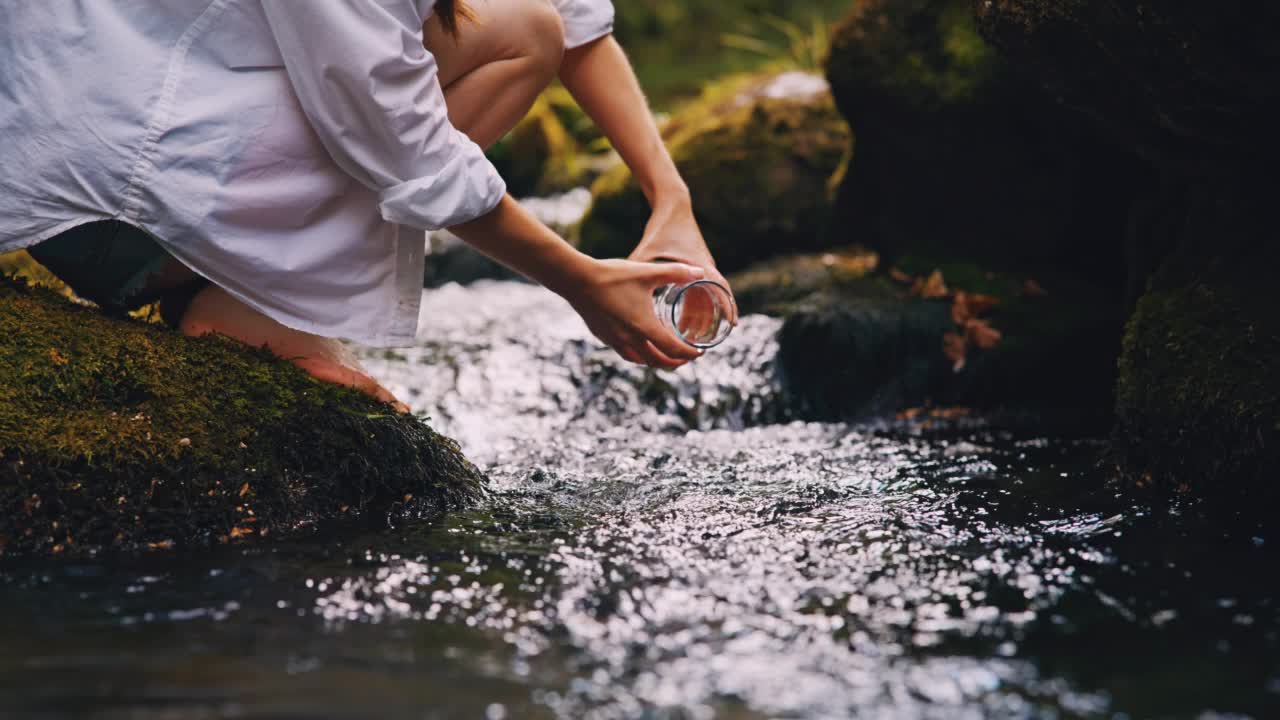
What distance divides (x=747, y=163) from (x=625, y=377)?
199cm

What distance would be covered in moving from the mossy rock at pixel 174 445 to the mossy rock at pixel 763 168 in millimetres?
3360

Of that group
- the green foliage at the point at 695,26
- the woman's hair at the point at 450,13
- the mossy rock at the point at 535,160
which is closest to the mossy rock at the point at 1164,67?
the woman's hair at the point at 450,13

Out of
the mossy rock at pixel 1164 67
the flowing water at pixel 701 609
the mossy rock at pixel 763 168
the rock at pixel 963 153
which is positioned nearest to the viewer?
the flowing water at pixel 701 609

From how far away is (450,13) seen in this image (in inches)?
101

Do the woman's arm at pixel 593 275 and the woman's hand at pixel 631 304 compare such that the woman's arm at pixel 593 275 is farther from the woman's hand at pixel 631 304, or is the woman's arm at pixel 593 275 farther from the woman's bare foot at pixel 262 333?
the woman's bare foot at pixel 262 333

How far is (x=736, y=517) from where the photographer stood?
8.28 feet

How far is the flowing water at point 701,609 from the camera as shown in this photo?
5.33ft

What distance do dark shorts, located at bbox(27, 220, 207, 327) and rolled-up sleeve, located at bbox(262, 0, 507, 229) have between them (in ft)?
1.49

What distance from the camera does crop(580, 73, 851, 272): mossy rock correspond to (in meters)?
5.89

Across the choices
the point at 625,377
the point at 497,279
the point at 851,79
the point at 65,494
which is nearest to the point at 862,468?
the point at 625,377

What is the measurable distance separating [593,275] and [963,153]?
9.63ft

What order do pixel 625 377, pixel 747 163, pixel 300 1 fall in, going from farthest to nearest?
pixel 747 163
pixel 625 377
pixel 300 1

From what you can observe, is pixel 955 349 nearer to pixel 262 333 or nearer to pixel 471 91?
pixel 471 91

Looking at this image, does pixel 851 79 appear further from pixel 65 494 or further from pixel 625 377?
pixel 65 494
